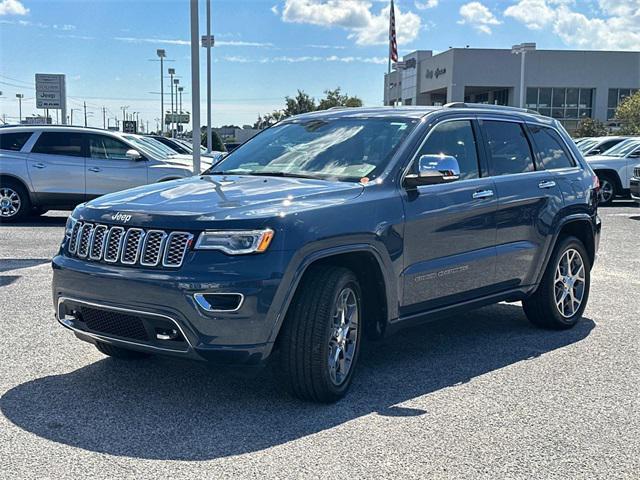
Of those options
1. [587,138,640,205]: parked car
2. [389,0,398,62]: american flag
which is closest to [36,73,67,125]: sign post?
[389,0,398,62]: american flag

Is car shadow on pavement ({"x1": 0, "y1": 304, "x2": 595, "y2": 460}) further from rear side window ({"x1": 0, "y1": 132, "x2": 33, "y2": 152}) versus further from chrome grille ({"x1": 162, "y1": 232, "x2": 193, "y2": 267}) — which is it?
rear side window ({"x1": 0, "y1": 132, "x2": 33, "y2": 152})

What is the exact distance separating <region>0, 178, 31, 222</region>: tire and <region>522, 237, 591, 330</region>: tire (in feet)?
33.3

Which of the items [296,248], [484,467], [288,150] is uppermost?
[288,150]

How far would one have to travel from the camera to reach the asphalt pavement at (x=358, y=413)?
12.3ft

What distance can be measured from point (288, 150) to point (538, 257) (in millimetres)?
2241

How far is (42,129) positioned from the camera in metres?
14.0

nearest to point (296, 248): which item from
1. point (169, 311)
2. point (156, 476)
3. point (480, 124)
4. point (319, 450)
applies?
point (169, 311)

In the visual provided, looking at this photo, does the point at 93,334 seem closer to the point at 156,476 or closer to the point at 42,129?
the point at 156,476

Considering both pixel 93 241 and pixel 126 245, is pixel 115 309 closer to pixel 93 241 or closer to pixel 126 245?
pixel 126 245

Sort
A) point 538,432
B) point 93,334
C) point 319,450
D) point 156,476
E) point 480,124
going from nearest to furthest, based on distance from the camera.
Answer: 1. point 156,476
2. point 319,450
3. point 538,432
4. point 93,334
5. point 480,124

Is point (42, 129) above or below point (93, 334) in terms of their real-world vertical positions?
above

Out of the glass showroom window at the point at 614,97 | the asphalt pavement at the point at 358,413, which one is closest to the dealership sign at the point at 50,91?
the asphalt pavement at the point at 358,413

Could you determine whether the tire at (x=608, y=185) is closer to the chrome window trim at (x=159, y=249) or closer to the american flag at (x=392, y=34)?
the chrome window trim at (x=159, y=249)

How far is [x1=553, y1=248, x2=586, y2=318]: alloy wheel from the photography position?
6543 mm
